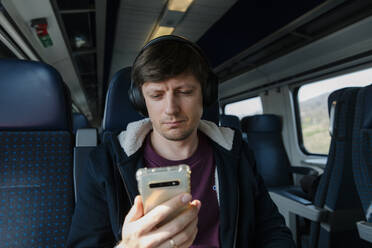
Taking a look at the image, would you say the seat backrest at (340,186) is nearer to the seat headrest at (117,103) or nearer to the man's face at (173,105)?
the man's face at (173,105)

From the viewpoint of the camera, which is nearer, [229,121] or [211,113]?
[211,113]

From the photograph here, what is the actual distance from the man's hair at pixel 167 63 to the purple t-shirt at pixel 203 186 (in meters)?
0.35

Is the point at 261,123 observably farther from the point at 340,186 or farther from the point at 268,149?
the point at 340,186

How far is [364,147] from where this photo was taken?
62.6 inches

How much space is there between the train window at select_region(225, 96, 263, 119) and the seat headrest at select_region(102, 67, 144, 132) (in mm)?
4698

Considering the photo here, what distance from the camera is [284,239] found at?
3.95 ft

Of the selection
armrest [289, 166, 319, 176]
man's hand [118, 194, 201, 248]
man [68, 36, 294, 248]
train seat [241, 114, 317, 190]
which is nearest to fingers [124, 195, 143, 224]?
man's hand [118, 194, 201, 248]

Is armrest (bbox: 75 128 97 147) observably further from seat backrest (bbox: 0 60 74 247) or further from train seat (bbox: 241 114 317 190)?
train seat (bbox: 241 114 317 190)

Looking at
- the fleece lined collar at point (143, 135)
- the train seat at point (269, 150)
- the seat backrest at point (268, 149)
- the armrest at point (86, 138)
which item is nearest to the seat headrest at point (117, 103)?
the armrest at point (86, 138)

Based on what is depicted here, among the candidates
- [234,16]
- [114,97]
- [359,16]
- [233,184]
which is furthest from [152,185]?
[234,16]

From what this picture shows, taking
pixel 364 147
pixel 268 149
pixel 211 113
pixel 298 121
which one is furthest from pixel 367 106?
pixel 298 121

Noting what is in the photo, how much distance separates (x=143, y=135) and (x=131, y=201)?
33cm

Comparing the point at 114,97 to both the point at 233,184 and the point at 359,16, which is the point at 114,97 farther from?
the point at 359,16

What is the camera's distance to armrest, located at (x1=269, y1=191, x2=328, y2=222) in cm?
192
